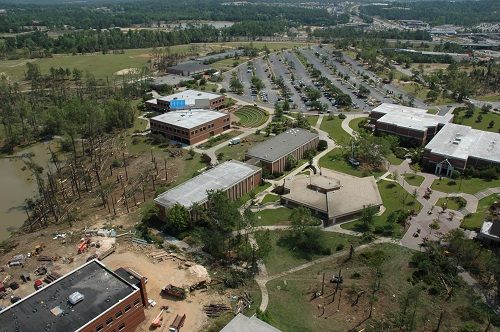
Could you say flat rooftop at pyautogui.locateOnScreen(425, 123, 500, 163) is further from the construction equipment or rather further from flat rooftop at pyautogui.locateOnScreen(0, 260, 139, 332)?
flat rooftop at pyautogui.locateOnScreen(0, 260, 139, 332)

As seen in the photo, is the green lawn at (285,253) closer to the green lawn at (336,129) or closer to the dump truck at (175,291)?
the dump truck at (175,291)

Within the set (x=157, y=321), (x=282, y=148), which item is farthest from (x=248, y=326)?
(x=282, y=148)

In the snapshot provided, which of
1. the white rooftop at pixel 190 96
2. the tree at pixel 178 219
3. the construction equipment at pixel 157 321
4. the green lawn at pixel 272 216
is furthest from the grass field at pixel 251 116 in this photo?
the construction equipment at pixel 157 321

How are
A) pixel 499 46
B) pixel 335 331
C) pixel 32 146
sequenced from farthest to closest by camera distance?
pixel 499 46, pixel 32 146, pixel 335 331

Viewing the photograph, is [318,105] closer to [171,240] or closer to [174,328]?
[171,240]

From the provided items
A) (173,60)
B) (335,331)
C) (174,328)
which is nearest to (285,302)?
(335,331)

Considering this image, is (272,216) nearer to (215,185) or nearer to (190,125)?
(215,185)
